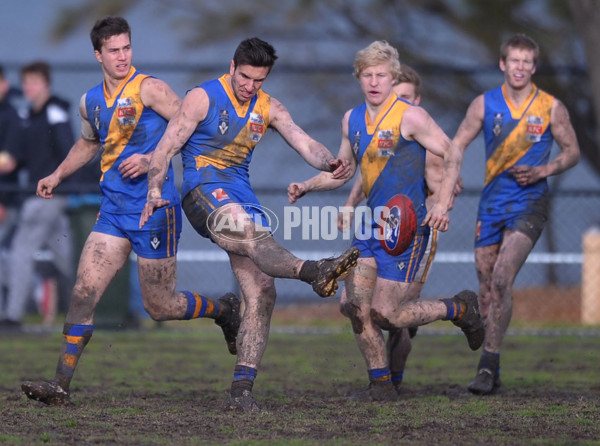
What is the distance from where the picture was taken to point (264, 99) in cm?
660

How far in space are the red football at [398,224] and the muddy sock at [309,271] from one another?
982 mm

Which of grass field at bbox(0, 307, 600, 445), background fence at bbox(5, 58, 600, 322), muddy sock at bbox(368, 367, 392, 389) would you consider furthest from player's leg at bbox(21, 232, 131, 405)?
background fence at bbox(5, 58, 600, 322)

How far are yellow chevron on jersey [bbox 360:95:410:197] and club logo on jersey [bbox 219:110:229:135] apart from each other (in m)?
0.97

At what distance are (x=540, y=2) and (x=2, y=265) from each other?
7.76 m

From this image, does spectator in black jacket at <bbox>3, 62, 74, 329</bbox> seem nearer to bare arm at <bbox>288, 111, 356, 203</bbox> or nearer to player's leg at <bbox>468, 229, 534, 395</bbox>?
bare arm at <bbox>288, 111, 356, 203</bbox>

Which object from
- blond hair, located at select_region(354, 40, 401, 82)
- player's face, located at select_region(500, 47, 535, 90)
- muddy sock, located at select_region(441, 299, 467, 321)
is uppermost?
player's face, located at select_region(500, 47, 535, 90)

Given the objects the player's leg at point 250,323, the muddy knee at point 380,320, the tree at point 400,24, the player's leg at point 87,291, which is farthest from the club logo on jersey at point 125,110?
the tree at point 400,24

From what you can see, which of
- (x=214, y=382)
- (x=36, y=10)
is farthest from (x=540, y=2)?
(x=214, y=382)

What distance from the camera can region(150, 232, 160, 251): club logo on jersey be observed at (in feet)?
22.0

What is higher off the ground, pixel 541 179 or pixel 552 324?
pixel 541 179

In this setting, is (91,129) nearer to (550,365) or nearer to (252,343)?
(252,343)

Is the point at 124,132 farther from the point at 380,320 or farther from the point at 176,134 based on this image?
the point at 380,320

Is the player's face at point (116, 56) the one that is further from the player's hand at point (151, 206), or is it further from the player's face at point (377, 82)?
the player's face at point (377, 82)

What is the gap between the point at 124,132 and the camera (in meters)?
6.65
